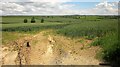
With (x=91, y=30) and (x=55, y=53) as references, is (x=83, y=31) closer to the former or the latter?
(x=91, y=30)

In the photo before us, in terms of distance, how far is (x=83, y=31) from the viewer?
1362 cm

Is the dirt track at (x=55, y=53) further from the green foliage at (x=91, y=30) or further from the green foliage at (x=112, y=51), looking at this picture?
the green foliage at (x=91, y=30)

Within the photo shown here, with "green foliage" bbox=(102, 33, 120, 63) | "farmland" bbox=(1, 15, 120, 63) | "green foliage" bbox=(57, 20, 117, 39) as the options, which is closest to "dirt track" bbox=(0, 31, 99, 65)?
"farmland" bbox=(1, 15, 120, 63)

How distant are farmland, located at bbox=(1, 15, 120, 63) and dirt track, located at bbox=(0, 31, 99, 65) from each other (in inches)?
7.1

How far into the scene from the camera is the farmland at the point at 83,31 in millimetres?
9784

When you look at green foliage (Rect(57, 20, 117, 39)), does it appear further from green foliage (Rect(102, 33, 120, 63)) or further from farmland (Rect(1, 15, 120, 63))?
green foliage (Rect(102, 33, 120, 63))

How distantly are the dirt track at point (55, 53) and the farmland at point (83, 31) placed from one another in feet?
0.59

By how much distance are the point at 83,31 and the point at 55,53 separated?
313 cm

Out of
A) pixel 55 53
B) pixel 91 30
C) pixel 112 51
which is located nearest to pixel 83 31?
pixel 91 30

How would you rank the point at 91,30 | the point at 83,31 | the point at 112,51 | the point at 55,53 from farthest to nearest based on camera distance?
1. the point at 91,30
2. the point at 83,31
3. the point at 55,53
4. the point at 112,51

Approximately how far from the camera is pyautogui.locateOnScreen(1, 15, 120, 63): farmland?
32.1ft

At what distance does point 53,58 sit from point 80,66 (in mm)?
1443

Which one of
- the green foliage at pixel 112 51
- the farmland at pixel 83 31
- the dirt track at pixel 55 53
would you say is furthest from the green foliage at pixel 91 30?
the green foliage at pixel 112 51

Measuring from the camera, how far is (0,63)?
9.69 meters
